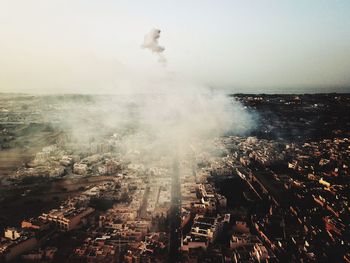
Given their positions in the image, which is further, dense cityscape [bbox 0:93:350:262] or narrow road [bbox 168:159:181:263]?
dense cityscape [bbox 0:93:350:262]

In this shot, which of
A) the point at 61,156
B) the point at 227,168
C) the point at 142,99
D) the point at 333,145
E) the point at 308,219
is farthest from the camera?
the point at 142,99

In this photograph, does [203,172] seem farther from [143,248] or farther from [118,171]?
[143,248]

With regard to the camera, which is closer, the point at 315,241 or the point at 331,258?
the point at 331,258

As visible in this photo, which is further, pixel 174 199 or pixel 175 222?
pixel 174 199

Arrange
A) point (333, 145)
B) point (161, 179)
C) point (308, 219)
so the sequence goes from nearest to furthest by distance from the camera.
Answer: point (308, 219) → point (161, 179) → point (333, 145)

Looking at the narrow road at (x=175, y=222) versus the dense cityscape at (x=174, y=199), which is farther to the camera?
the dense cityscape at (x=174, y=199)

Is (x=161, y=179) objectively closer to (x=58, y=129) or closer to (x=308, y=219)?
(x=308, y=219)

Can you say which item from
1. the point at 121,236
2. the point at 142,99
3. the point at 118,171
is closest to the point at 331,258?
the point at 121,236
